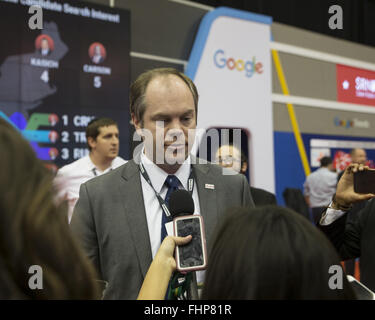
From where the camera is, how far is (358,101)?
9.18 meters

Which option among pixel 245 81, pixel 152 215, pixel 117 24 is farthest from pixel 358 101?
pixel 152 215

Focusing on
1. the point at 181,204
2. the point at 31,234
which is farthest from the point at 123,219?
the point at 31,234

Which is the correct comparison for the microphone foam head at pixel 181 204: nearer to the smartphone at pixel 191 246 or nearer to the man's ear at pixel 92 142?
the smartphone at pixel 191 246

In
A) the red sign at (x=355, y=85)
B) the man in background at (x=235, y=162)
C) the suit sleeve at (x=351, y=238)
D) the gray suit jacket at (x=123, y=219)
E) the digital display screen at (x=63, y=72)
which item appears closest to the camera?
the gray suit jacket at (x=123, y=219)

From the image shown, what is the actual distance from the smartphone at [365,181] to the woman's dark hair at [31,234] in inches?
51.9

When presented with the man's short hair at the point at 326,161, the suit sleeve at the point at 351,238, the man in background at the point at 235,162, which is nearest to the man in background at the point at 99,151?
the man in background at the point at 235,162

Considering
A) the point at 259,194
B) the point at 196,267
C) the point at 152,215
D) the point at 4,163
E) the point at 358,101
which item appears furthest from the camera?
the point at 358,101

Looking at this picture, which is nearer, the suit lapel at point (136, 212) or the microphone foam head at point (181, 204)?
the microphone foam head at point (181, 204)

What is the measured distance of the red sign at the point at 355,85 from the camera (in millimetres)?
8836

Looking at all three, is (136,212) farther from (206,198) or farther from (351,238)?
(351,238)

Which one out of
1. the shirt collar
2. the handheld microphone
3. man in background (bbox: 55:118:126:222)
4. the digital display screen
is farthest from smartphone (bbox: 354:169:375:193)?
the digital display screen

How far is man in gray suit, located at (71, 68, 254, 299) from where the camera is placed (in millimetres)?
1421
